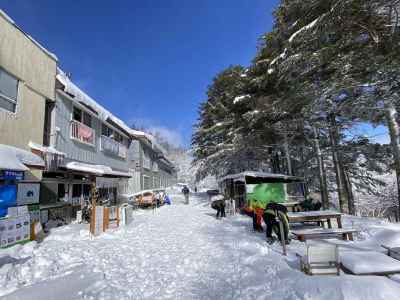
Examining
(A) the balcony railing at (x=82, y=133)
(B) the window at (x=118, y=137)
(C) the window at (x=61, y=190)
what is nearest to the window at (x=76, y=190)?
(C) the window at (x=61, y=190)

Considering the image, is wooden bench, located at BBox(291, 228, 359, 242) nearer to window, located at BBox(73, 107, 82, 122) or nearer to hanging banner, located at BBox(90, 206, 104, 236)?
hanging banner, located at BBox(90, 206, 104, 236)

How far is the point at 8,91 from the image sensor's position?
348 inches

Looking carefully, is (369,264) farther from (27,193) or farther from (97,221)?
(27,193)

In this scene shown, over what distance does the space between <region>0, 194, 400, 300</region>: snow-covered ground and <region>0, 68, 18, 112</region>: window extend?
16.5 ft

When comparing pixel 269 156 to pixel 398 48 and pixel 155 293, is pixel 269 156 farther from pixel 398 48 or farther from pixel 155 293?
pixel 155 293

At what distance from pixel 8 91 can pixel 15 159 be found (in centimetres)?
292

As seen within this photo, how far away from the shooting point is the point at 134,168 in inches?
961

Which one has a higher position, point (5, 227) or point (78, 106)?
point (78, 106)

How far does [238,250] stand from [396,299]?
4027 mm

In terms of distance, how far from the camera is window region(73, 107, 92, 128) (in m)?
Answer: 13.9

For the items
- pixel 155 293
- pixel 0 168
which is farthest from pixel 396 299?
pixel 0 168

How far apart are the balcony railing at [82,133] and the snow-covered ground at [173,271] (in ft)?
19.7

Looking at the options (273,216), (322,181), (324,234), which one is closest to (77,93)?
(273,216)

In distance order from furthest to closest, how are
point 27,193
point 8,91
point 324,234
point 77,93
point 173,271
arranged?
1. point 77,93
2. point 27,193
3. point 8,91
4. point 324,234
5. point 173,271
